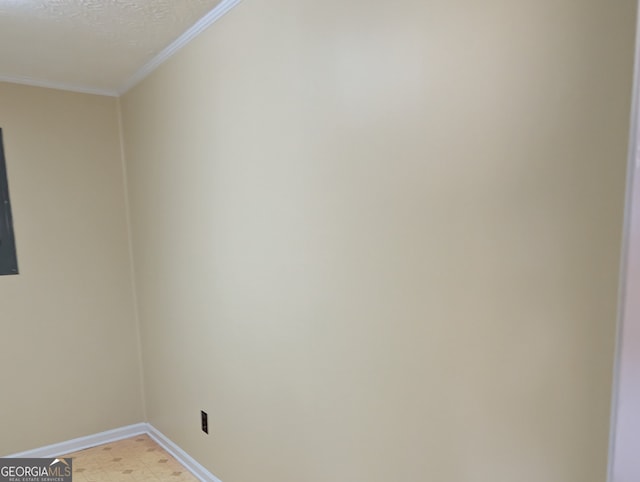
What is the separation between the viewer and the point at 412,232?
1143 millimetres

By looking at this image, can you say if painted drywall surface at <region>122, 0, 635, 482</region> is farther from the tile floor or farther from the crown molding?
the crown molding

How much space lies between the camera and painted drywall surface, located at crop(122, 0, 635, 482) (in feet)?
2.72

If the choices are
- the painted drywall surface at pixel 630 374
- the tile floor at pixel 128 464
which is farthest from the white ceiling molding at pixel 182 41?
the tile floor at pixel 128 464

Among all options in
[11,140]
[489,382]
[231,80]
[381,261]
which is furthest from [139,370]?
[489,382]

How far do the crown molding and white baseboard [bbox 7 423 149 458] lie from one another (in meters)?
2.48

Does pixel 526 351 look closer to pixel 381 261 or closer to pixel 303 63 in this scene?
pixel 381 261

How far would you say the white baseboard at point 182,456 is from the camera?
2.30 meters

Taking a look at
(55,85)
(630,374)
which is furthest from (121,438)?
(630,374)

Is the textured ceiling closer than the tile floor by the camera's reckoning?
Yes

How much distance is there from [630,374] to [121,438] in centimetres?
334

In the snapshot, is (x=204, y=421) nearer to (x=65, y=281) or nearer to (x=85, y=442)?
(x=85, y=442)

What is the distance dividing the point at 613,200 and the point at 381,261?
0.62 metres

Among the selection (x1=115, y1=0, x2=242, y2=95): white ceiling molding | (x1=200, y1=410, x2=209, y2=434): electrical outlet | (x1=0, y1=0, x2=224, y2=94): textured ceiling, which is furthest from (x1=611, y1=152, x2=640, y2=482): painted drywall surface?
(x1=200, y1=410, x2=209, y2=434): electrical outlet

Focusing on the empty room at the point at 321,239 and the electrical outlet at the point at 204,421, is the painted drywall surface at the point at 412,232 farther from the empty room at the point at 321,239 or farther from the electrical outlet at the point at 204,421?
the electrical outlet at the point at 204,421
